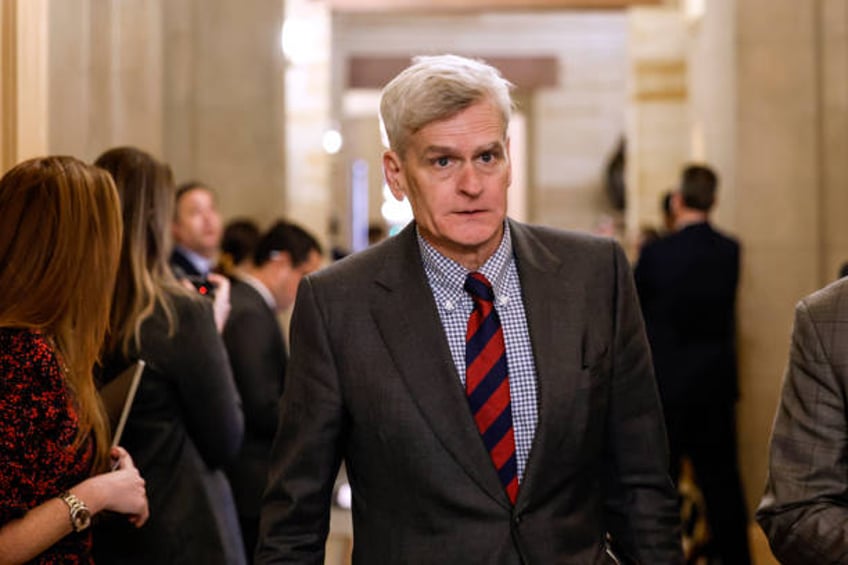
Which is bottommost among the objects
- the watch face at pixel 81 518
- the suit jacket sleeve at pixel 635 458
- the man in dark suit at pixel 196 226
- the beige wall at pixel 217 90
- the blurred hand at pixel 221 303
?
the watch face at pixel 81 518

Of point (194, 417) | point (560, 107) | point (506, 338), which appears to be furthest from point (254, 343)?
point (560, 107)

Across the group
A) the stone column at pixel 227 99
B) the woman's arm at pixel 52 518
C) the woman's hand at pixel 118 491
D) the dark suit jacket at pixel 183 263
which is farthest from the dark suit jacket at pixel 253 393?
the stone column at pixel 227 99

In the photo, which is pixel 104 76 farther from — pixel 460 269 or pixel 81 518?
pixel 460 269

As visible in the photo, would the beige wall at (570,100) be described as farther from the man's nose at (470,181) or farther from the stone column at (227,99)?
the man's nose at (470,181)

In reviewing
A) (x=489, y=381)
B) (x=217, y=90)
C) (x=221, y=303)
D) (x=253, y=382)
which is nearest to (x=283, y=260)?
(x=253, y=382)

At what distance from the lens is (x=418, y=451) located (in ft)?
8.24

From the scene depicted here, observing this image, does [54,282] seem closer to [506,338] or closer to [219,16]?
[506,338]

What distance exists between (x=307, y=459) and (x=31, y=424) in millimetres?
558

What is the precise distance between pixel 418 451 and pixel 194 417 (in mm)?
1229

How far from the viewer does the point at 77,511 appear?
2805mm

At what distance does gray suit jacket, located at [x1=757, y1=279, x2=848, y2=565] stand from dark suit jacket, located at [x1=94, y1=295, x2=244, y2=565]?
5.13 ft

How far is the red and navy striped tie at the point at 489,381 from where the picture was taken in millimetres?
2521

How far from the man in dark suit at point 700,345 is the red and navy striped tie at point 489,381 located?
4.02 meters

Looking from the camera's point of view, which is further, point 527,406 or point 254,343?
point 254,343
